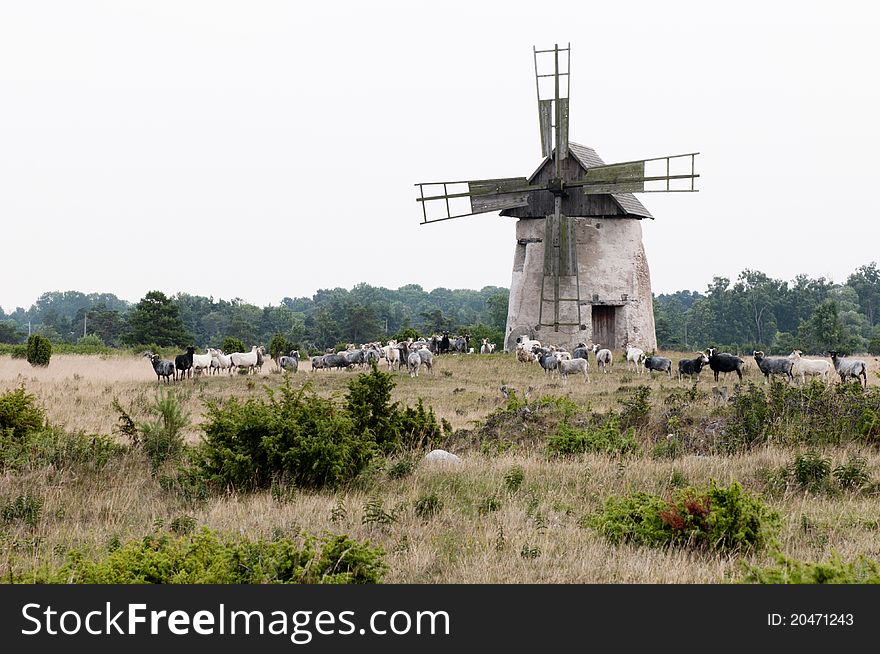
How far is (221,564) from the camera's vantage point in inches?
259

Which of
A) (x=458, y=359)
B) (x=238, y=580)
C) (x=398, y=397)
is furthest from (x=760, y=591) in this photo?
(x=458, y=359)

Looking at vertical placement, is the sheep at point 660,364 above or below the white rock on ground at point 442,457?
above

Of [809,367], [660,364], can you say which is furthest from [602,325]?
[809,367]

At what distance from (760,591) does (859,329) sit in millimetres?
96501

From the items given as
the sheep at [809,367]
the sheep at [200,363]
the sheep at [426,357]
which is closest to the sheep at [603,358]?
the sheep at [426,357]

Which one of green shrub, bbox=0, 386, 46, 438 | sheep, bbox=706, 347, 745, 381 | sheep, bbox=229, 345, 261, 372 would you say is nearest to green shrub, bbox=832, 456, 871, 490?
green shrub, bbox=0, 386, 46, 438

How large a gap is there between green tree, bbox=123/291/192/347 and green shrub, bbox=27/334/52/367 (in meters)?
25.7

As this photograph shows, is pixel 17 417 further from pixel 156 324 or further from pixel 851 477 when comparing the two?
pixel 156 324

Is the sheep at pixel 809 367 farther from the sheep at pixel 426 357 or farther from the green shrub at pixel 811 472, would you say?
the green shrub at pixel 811 472

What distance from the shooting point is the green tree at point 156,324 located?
63750 millimetres

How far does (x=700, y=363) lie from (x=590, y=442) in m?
15.8

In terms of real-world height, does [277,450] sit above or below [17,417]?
below

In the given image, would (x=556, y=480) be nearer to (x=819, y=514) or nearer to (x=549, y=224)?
(x=819, y=514)

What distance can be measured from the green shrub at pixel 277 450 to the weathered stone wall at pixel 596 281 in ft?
89.2
